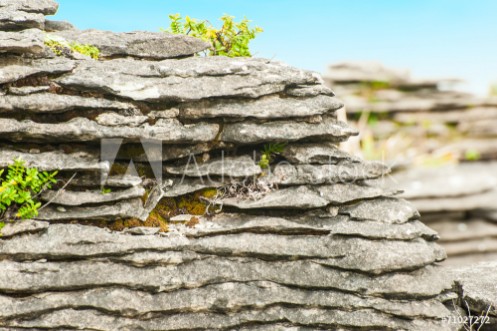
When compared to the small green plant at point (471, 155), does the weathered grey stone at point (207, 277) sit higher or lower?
lower

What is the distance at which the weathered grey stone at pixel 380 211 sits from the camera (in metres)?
7.71

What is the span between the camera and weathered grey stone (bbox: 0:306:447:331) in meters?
6.58

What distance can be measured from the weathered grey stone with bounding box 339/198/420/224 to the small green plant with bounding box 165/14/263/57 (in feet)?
11.9

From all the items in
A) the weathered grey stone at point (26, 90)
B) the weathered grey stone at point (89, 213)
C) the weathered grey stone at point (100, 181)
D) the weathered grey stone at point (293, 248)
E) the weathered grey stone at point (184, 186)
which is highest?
the weathered grey stone at point (26, 90)

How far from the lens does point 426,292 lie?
293 inches

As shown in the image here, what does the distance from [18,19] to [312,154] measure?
17.3 feet

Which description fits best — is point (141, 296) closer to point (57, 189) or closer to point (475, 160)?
point (57, 189)

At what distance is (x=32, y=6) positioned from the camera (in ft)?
26.7

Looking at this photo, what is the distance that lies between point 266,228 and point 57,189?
3.21 metres

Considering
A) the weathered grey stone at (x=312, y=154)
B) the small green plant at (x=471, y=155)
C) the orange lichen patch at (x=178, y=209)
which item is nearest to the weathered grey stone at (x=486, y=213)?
the small green plant at (x=471, y=155)

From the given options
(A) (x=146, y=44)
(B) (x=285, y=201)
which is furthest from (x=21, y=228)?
(B) (x=285, y=201)

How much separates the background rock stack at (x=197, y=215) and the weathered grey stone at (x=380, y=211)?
0.02 metres

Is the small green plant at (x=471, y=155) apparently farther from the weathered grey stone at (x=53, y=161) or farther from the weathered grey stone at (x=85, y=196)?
the weathered grey stone at (x=53, y=161)

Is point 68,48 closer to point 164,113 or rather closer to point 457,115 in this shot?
point 164,113
